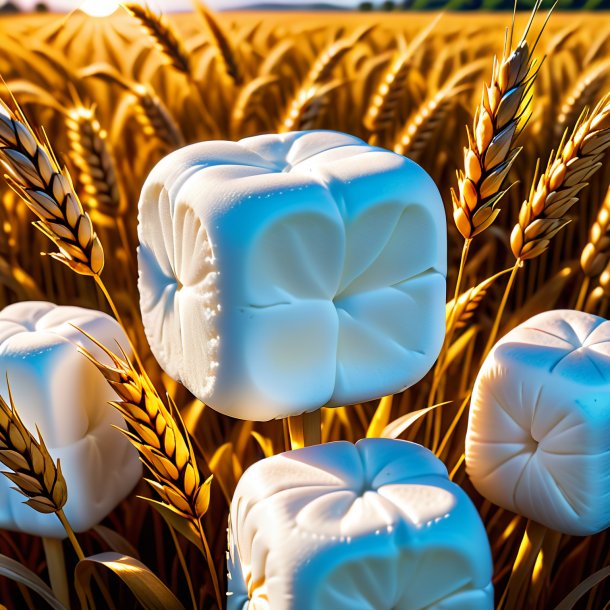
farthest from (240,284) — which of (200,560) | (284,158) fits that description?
(200,560)

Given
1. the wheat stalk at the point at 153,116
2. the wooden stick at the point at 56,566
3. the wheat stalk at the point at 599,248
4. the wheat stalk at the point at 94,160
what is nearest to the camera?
the wooden stick at the point at 56,566

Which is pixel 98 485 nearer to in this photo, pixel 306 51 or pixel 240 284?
pixel 240 284

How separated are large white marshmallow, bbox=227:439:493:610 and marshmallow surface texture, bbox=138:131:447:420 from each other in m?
0.08

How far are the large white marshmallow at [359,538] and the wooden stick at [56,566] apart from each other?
28 cm

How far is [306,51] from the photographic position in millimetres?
2707

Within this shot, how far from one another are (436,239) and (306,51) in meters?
2.32

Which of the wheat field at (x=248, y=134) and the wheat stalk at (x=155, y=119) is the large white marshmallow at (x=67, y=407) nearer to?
the wheat field at (x=248, y=134)

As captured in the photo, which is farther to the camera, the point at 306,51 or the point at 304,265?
the point at 306,51

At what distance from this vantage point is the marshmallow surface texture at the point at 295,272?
0.51 meters

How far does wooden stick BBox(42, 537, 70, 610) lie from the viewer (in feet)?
2.30

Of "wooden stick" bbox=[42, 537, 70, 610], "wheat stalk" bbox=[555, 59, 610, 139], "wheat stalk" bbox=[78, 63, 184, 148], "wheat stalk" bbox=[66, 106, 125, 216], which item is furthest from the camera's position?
"wheat stalk" bbox=[555, 59, 610, 139]

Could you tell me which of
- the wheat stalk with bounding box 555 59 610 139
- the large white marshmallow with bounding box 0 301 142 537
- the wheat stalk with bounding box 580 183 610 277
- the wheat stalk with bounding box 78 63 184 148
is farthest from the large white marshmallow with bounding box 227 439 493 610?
the wheat stalk with bounding box 555 59 610 139

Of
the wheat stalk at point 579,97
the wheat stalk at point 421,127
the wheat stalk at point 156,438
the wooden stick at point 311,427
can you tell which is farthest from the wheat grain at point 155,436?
the wheat stalk at point 579,97

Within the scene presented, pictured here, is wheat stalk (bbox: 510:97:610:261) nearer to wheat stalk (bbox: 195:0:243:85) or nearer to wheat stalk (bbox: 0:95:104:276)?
wheat stalk (bbox: 0:95:104:276)
